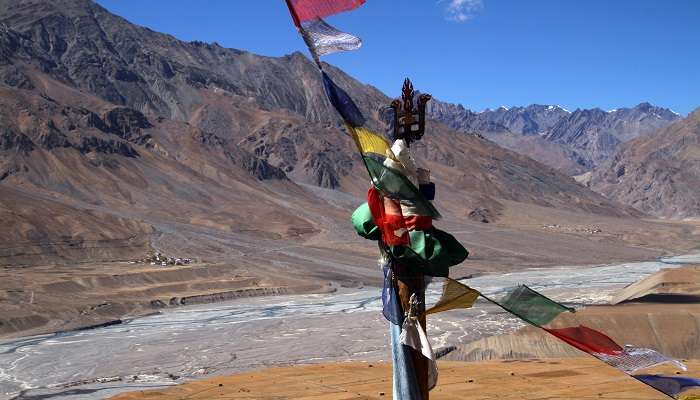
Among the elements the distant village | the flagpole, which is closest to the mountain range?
the distant village

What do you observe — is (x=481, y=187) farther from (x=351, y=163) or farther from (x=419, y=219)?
(x=419, y=219)

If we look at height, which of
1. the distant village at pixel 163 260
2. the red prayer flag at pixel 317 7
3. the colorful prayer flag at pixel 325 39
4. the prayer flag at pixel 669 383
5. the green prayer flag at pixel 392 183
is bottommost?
the distant village at pixel 163 260

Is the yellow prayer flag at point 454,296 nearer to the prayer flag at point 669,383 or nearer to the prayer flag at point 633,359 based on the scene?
the prayer flag at point 633,359

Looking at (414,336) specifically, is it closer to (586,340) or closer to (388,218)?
(388,218)

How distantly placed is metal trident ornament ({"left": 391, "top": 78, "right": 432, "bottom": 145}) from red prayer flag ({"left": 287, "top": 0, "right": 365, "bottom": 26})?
43.1 inches

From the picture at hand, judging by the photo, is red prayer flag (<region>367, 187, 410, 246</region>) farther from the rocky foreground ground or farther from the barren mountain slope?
the barren mountain slope

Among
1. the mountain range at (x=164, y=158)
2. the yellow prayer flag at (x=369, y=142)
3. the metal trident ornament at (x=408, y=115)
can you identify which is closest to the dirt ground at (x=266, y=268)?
the mountain range at (x=164, y=158)

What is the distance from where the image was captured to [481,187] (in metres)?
160

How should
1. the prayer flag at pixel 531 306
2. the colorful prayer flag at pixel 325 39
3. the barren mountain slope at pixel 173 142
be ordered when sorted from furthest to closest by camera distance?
the barren mountain slope at pixel 173 142 < the prayer flag at pixel 531 306 < the colorful prayer flag at pixel 325 39

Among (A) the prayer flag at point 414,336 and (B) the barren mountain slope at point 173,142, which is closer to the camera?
(A) the prayer flag at point 414,336

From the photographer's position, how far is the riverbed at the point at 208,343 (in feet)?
100

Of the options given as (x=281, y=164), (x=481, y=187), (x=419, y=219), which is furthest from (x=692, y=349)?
(x=481, y=187)

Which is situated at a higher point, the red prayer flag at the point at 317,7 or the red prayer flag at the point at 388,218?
the red prayer flag at the point at 317,7

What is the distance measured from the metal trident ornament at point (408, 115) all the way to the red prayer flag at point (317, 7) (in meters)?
1.09
